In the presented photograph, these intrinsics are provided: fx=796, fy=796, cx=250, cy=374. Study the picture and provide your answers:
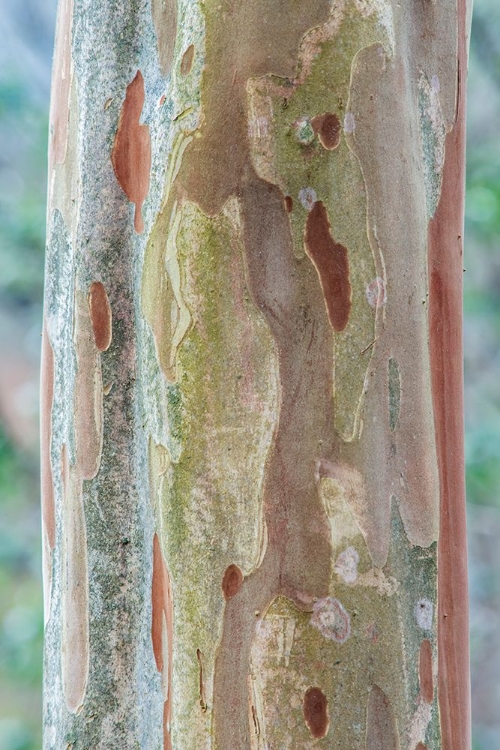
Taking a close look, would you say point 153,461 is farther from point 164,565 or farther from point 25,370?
point 25,370

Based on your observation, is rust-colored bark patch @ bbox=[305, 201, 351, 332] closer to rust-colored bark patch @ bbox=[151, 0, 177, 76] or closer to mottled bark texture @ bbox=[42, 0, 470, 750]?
mottled bark texture @ bbox=[42, 0, 470, 750]

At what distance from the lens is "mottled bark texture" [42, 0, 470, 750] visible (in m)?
0.46

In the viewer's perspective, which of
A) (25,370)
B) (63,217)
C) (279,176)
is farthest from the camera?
(25,370)

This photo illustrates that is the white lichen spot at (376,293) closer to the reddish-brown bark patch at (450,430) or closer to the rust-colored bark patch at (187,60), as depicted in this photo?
the reddish-brown bark patch at (450,430)

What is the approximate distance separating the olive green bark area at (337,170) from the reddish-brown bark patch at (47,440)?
253 millimetres

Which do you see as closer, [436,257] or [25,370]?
[436,257]

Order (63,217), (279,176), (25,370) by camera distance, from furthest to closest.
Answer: (25,370) → (63,217) → (279,176)

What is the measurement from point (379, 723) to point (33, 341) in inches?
68.8

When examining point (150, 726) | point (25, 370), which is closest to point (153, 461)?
point (150, 726)

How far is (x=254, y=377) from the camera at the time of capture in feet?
1.53

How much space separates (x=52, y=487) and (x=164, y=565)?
0.47ft

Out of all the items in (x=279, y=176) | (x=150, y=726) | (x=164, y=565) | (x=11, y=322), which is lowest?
(x=150, y=726)

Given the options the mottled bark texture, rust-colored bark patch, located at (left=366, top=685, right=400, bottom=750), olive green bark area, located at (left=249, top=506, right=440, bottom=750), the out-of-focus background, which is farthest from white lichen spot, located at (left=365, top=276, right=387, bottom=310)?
the out-of-focus background

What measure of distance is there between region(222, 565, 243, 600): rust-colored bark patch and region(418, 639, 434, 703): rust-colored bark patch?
13 cm
